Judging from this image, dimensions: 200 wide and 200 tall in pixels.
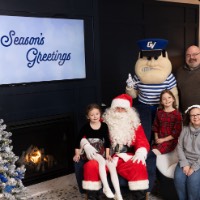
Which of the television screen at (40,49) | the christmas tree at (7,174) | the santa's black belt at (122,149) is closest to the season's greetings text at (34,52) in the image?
the television screen at (40,49)

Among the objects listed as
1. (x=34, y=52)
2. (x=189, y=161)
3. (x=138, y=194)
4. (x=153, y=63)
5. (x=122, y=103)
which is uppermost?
(x=34, y=52)

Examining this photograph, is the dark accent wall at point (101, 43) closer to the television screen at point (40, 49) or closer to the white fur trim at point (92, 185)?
the television screen at point (40, 49)

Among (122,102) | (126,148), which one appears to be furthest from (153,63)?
(126,148)

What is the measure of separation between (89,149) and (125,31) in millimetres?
2182

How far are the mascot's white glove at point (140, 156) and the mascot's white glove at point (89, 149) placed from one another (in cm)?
33

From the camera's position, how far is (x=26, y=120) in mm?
3154

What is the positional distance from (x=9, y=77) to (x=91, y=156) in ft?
3.51

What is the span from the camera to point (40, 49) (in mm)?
3145

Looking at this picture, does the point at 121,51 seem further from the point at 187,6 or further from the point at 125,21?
the point at 187,6

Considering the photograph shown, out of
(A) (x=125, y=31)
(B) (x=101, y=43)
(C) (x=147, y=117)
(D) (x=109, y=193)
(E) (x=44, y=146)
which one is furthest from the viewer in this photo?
(A) (x=125, y=31)

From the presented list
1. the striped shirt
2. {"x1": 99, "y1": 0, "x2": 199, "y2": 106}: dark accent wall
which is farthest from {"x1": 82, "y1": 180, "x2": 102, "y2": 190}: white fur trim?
{"x1": 99, "y1": 0, "x2": 199, "y2": 106}: dark accent wall

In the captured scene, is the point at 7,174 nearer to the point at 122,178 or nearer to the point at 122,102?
the point at 122,178

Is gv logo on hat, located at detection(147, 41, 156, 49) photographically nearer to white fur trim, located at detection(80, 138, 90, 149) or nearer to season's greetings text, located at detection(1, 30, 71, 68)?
season's greetings text, located at detection(1, 30, 71, 68)

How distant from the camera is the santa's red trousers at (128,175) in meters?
2.53
